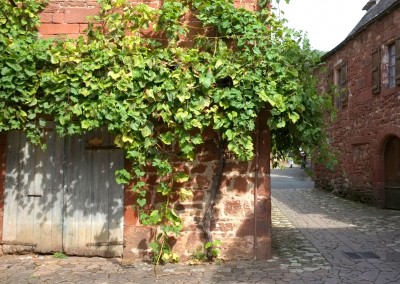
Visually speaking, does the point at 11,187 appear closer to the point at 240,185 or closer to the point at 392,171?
the point at 240,185

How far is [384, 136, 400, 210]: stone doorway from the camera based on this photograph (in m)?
11.3

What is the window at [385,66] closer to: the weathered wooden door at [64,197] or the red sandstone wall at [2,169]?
the weathered wooden door at [64,197]

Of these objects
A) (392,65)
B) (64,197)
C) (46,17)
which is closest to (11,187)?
(64,197)

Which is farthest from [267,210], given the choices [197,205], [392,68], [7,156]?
[392,68]

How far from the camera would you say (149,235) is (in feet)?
19.0

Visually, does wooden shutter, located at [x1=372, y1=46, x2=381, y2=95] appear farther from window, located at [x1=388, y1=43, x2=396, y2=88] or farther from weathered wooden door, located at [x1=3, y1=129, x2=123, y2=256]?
weathered wooden door, located at [x1=3, y1=129, x2=123, y2=256]

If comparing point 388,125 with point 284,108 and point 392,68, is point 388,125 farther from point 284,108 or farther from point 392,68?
point 284,108

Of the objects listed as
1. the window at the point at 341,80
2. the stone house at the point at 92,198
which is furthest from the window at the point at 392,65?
the stone house at the point at 92,198

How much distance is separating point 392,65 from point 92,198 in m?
8.81

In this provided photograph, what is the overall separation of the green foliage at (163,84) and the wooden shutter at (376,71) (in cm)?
668

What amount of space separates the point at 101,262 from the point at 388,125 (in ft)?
27.4

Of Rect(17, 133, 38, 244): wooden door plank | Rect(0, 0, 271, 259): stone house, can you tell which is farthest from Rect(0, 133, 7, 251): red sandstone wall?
Rect(17, 133, 38, 244): wooden door plank

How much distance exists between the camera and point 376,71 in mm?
11641

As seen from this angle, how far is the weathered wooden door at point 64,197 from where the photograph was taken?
5859 millimetres
